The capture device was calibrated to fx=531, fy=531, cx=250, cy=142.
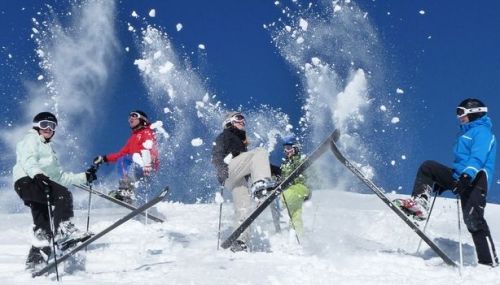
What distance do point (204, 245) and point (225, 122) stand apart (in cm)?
184

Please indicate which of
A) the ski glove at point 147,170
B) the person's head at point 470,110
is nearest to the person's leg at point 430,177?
the person's head at point 470,110

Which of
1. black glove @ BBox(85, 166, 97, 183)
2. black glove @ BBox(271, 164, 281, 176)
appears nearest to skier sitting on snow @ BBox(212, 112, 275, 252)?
black glove @ BBox(271, 164, 281, 176)

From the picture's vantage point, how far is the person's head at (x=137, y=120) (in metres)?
10.6

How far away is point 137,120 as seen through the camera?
10633 mm

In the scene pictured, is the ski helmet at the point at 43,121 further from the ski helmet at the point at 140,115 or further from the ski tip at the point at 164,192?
the ski helmet at the point at 140,115

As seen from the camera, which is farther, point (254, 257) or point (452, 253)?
point (452, 253)

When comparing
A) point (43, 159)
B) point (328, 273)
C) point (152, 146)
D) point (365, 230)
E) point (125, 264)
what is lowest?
point (328, 273)

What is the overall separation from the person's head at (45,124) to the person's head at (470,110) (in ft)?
17.9

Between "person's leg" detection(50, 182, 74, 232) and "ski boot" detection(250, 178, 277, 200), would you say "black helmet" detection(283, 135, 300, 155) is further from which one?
"person's leg" detection(50, 182, 74, 232)

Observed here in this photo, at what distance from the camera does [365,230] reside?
9.60 metres

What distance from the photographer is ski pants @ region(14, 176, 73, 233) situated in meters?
6.47

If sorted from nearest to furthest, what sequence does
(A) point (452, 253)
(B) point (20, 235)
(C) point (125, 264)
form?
(C) point (125, 264), (A) point (452, 253), (B) point (20, 235)

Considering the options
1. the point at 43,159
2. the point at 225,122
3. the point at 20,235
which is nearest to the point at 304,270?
Result: the point at 225,122

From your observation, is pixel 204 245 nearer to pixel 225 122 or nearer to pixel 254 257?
pixel 254 257
